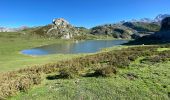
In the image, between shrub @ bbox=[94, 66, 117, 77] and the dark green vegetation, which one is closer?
the dark green vegetation

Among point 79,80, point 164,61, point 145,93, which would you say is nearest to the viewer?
point 145,93

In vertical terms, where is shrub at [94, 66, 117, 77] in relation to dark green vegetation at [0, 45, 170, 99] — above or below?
above

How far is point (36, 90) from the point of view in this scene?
63.6 feet

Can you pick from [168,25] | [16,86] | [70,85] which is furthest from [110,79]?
[168,25]

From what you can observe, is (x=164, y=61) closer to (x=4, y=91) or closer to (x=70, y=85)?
(x=70, y=85)

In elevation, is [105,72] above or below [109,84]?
above

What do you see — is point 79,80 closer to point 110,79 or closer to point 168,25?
point 110,79

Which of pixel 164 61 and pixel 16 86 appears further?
pixel 164 61

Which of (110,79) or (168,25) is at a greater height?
(168,25)

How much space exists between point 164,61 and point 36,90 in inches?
719

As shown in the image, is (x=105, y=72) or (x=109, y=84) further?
(x=105, y=72)

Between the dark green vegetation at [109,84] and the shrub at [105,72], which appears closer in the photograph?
the dark green vegetation at [109,84]

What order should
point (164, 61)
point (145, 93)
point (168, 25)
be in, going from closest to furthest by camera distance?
point (145, 93) < point (164, 61) < point (168, 25)

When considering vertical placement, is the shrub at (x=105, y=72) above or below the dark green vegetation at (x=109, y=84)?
above
